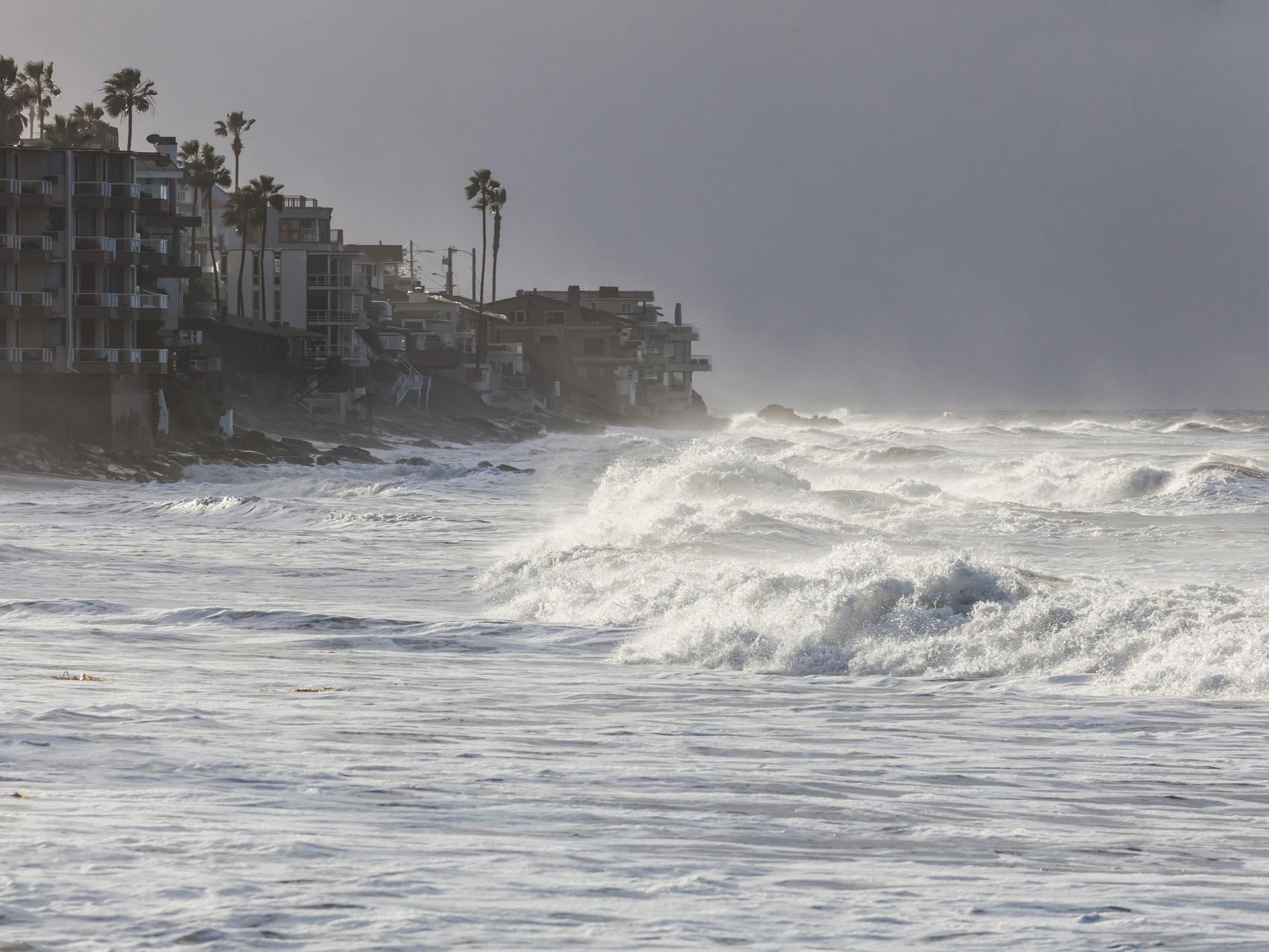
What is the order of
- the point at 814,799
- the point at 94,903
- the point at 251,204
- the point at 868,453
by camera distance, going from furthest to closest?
1. the point at 251,204
2. the point at 868,453
3. the point at 814,799
4. the point at 94,903

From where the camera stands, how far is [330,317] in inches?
3105

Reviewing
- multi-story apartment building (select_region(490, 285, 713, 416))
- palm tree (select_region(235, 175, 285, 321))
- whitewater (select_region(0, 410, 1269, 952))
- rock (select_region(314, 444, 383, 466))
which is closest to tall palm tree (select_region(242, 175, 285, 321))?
palm tree (select_region(235, 175, 285, 321))

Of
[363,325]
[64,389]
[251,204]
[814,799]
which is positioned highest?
[251,204]

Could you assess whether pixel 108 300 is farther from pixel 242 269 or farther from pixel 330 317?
pixel 330 317

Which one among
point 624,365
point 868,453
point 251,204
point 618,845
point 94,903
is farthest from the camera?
point 624,365

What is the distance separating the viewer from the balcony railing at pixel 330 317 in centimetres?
7878

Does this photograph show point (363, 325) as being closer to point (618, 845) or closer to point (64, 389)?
point (64, 389)

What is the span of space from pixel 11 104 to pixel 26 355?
22.5 m

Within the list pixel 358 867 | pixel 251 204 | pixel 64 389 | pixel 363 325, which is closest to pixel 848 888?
pixel 358 867

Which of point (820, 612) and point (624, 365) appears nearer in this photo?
point (820, 612)

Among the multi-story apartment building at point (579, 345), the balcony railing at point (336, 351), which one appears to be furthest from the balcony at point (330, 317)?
the multi-story apartment building at point (579, 345)

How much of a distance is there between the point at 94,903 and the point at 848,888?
2.91m

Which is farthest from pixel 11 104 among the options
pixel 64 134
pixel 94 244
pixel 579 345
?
pixel 579 345

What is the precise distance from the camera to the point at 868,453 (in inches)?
2542
